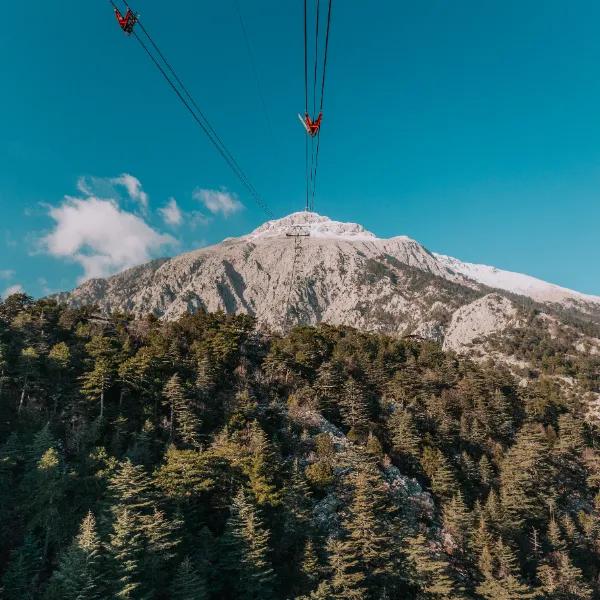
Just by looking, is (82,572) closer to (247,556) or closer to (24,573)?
(24,573)

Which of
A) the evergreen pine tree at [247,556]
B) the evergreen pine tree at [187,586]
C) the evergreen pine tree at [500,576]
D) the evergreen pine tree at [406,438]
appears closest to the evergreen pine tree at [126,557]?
the evergreen pine tree at [187,586]

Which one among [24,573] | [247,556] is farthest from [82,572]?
[247,556]

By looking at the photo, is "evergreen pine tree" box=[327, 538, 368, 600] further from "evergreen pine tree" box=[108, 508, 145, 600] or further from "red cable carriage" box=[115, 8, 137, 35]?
"red cable carriage" box=[115, 8, 137, 35]

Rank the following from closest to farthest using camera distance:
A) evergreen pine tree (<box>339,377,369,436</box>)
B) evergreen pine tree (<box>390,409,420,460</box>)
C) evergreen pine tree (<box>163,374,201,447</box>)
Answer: evergreen pine tree (<box>163,374,201,447</box>) < evergreen pine tree (<box>390,409,420,460</box>) < evergreen pine tree (<box>339,377,369,436</box>)

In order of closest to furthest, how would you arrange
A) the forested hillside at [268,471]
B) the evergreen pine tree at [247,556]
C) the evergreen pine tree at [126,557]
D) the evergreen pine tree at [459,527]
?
the evergreen pine tree at [126,557] < the evergreen pine tree at [247,556] < the forested hillside at [268,471] < the evergreen pine tree at [459,527]

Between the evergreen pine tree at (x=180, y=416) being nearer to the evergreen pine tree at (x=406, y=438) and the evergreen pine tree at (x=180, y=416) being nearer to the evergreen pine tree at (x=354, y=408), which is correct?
the evergreen pine tree at (x=354, y=408)

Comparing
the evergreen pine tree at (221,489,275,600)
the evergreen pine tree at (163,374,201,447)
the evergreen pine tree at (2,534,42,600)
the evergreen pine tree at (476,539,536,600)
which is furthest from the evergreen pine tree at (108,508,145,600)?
the evergreen pine tree at (476,539,536,600)

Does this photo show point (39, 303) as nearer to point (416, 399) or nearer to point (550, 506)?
point (416, 399)

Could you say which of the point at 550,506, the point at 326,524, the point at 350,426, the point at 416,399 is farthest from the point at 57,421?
the point at 550,506
